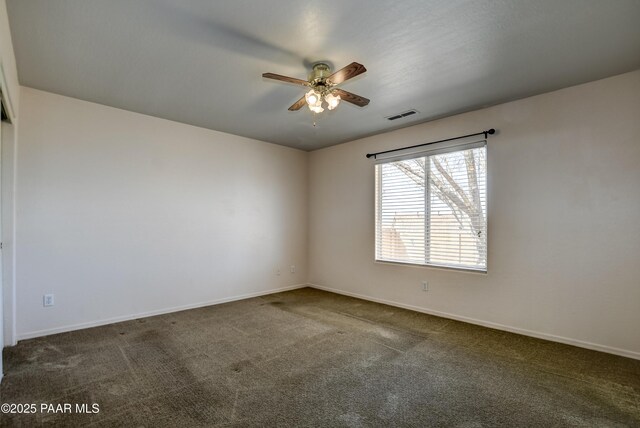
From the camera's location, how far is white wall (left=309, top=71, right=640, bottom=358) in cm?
290

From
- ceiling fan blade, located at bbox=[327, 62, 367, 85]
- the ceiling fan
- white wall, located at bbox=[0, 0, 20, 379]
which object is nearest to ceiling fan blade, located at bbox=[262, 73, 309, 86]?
the ceiling fan

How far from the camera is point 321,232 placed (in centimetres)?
577

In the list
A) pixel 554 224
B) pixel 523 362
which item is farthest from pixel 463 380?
pixel 554 224

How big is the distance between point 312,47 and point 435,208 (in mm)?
2703

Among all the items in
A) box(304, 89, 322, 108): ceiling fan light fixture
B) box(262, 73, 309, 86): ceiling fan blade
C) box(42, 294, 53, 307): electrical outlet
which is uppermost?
box(262, 73, 309, 86): ceiling fan blade

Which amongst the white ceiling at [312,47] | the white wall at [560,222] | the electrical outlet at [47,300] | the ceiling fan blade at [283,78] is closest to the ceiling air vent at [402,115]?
the white ceiling at [312,47]

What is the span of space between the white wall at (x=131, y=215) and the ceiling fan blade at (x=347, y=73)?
113 inches

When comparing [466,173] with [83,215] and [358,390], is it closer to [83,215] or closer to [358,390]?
[358,390]

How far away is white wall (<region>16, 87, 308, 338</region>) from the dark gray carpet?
1.66ft

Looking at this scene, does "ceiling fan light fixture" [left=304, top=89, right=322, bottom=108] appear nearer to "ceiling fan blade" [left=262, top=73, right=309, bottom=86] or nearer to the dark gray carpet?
"ceiling fan blade" [left=262, top=73, right=309, bottom=86]

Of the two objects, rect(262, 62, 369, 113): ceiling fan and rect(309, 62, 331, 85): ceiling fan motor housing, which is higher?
rect(309, 62, 331, 85): ceiling fan motor housing

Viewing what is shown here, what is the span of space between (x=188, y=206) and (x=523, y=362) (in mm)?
4369

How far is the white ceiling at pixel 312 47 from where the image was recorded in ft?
6.79

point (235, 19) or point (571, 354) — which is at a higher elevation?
point (235, 19)
